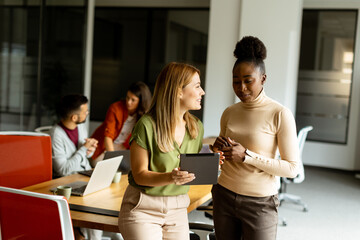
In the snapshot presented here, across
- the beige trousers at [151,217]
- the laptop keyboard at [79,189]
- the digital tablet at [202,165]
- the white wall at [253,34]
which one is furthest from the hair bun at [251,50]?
the white wall at [253,34]

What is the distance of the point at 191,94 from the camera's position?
1996 mm

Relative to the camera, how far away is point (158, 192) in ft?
6.42

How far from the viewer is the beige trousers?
1.92 metres

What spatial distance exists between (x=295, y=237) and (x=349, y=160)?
13.3 feet

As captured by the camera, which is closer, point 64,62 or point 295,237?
point 295,237

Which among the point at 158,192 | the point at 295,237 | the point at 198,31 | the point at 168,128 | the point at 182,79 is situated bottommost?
the point at 295,237

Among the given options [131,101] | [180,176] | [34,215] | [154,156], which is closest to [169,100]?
[154,156]

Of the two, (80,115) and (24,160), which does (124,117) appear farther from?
(24,160)

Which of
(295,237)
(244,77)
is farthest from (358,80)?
(244,77)

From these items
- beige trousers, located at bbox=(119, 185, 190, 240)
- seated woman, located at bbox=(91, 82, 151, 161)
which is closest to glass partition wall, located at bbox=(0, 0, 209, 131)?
seated woman, located at bbox=(91, 82, 151, 161)

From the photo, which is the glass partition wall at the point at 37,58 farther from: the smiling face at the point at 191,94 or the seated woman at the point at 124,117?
the smiling face at the point at 191,94

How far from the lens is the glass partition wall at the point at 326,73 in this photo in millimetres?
7922

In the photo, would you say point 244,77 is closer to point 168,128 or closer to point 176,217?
point 168,128

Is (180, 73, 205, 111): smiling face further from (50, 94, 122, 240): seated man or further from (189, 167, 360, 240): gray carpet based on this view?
(189, 167, 360, 240): gray carpet
